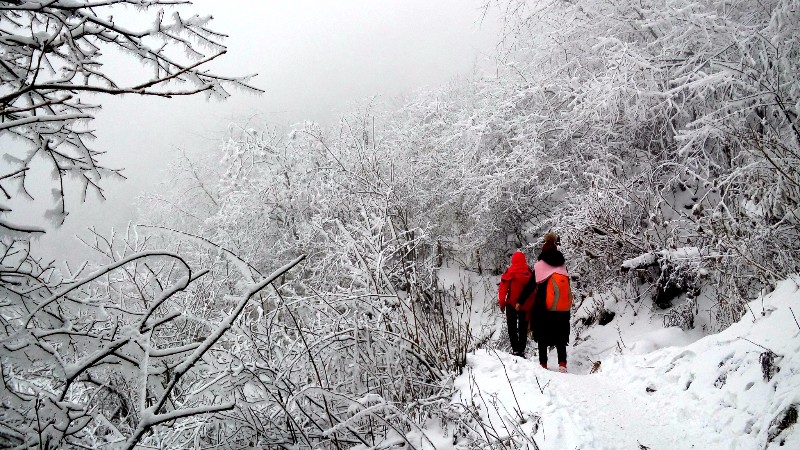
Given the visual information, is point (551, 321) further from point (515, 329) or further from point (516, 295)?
point (515, 329)

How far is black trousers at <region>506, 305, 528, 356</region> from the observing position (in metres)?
5.20

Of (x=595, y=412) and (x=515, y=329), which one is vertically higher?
(x=515, y=329)

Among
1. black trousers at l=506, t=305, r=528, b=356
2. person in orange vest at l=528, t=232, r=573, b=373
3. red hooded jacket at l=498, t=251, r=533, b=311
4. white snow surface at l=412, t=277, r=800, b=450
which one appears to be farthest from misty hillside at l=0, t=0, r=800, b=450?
red hooded jacket at l=498, t=251, r=533, b=311

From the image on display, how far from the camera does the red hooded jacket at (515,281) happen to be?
5.05 m

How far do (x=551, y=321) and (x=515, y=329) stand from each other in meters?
0.71

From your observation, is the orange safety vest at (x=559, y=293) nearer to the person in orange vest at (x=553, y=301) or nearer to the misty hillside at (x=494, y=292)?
the person in orange vest at (x=553, y=301)

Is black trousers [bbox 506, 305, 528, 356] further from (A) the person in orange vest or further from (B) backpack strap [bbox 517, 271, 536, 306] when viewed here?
(A) the person in orange vest

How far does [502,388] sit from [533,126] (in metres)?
7.58

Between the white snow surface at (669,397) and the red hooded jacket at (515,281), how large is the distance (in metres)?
1.50

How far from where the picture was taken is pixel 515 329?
211 inches

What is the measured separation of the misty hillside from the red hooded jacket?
2.12 feet

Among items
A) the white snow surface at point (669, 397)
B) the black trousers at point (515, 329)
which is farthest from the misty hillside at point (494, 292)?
the black trousers at point (515, 329)

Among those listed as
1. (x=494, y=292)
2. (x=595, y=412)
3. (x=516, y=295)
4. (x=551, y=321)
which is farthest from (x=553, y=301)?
(x=494, y=292)

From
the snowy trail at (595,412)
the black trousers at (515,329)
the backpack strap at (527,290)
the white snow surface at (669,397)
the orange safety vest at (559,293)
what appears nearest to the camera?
the white snow surface at (669,397)
